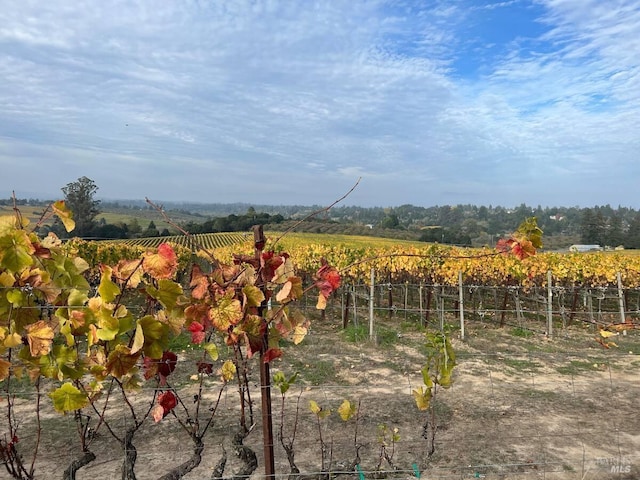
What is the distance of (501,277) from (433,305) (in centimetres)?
246

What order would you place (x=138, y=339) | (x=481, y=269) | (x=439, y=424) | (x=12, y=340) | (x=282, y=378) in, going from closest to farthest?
(x=138, y=339) → (x=12, y=340) → (x=282, y=378) → (x=439, y=424) → (x=481, y=269)

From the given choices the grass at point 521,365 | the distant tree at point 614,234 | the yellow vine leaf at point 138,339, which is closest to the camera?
the yellow vine leaf at point 138,339

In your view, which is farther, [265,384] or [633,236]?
[633,236]

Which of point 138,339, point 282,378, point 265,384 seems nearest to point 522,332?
point 282,378

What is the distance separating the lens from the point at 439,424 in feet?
16.6

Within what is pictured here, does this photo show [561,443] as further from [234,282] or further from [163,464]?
[234,282]

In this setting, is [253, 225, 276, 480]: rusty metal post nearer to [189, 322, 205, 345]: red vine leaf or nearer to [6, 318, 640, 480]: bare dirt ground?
[189, 322, 205, 345]: red vine leaf

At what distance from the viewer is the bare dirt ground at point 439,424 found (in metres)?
4.04

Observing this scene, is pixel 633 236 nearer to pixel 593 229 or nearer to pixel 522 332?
pixel 593 229

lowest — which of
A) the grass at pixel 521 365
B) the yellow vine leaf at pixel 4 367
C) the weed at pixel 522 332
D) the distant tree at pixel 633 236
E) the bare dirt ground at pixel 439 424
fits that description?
the weed at pixel 522 332

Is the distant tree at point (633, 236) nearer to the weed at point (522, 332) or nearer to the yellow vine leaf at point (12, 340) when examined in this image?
the weed at point (522, 332)

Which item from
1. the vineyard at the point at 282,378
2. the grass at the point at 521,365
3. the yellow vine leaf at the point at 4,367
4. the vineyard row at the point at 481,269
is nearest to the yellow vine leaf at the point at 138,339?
the vineyard at the point at 282,378

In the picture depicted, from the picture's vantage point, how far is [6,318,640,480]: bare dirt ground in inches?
159

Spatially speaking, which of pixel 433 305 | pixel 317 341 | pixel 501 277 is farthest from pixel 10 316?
pixel 433 305
